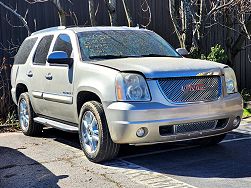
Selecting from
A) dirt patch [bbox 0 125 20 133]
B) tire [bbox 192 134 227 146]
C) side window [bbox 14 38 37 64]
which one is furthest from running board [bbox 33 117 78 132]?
tire [bbox 192 134 227 146]

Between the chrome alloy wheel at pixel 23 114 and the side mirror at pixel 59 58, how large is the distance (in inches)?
70.3

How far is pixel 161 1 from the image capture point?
1174 cm

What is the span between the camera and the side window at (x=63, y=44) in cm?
658

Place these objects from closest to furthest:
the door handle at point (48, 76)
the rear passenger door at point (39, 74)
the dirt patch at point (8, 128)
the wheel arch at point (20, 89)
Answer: the door handle at point (48, 76), the rear passenger door at point (39, 74), the wheel arch at point (20, 89), the dirt patch at point (8, 128)

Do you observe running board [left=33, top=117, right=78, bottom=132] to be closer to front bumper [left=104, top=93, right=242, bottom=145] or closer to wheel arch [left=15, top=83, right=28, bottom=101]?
wheel arch [left=15, top=83, right=28, bottom=101]

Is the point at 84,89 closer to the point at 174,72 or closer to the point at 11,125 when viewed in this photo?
the point at 174,72

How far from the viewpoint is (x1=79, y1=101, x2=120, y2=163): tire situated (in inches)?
217

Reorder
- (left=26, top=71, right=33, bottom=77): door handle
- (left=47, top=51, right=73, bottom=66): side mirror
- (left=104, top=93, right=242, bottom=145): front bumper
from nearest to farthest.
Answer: (left=104, top=93, right=242, bottom=145): front bumper → (left=47, top=51, right=73, bottom=66): side mirror → (left=26, top=71, right=33, bottom=77): door handle

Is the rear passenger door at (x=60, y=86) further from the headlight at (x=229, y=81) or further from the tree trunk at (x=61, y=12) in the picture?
the tree trunk at (x=61, y=12)

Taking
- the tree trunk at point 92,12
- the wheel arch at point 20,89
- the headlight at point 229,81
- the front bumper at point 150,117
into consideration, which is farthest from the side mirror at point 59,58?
the tree trunk at point 92,12

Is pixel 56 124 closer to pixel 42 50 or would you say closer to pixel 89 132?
pixel 89 132

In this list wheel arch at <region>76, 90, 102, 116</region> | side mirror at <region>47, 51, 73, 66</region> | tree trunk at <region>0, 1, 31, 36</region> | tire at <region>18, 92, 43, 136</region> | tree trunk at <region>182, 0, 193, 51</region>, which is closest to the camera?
wheel arch at <region>76, 90, 102, 116</region>

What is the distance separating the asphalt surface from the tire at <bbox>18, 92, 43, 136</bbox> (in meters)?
0.52

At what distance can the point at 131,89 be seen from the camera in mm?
5297
